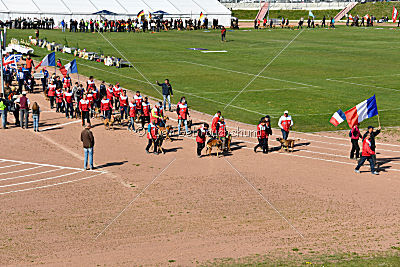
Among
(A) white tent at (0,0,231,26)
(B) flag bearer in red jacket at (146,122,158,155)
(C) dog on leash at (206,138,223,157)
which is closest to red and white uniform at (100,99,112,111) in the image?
(B) flag bearer in red jacket at (146,122,158,155)

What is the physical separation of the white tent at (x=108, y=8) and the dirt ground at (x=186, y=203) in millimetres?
56251

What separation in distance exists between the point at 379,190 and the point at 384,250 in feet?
16.2

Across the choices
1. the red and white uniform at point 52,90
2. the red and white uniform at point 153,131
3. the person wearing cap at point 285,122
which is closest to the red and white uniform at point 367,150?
the person wearing cap at point 285,122

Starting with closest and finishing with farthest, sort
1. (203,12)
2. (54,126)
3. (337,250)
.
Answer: (337,250) → (54,126) → (203,12)

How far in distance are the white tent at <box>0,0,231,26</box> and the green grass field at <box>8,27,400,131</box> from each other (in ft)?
19.4

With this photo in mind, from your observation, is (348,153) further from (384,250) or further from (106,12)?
(106,12)

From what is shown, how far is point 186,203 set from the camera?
18.5 meters

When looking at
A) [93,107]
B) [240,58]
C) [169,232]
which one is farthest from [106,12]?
[169,232]

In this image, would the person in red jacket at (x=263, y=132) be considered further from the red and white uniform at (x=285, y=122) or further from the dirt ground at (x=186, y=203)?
the red and white uniform at (x=285, y=122)

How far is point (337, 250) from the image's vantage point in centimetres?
1516

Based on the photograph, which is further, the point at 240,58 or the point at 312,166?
the point at 240,58

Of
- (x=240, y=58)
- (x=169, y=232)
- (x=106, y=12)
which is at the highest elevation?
(x=106, y=12)

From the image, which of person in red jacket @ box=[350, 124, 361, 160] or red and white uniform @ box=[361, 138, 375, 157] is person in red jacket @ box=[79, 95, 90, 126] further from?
red and white uniform @ box=[361, 138, 375, 157]

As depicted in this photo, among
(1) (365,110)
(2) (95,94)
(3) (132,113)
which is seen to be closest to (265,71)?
(2) (95,94)
